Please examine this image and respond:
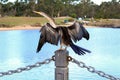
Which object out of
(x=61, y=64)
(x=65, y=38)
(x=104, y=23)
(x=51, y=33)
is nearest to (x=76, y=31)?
(x=65, y=38)

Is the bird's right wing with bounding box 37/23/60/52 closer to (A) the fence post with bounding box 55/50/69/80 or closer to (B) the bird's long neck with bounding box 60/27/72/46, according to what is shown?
(B) the bird's long neck with bounding box 60/27/72/46

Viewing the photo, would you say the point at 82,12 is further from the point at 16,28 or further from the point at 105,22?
the point at 16,28

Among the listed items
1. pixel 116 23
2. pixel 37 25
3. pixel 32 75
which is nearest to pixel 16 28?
pixel 37 25

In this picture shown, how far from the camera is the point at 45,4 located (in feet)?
227

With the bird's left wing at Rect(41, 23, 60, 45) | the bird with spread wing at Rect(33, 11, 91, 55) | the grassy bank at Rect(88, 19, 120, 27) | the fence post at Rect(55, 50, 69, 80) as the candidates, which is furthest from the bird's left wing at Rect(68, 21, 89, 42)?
the grassy bank at Rect(88, 19, 120, 27)

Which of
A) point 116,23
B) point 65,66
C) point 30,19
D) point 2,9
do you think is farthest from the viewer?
point 116,23

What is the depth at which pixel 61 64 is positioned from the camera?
3.38 meters

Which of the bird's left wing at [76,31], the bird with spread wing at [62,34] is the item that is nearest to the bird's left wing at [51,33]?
the bird with spread wing at [62,34]

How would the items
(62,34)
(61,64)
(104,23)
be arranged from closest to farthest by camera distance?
(61,64)
(62,34)
(104,23)

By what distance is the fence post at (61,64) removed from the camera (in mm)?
3375

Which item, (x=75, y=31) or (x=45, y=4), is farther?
(x=45, y=4)

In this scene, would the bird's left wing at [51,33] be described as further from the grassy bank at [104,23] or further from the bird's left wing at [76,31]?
the grassy bank at [104,23]

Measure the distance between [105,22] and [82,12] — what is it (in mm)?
7264

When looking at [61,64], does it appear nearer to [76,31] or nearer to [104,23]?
[76,31]
